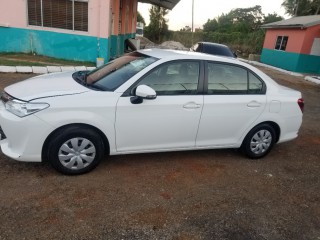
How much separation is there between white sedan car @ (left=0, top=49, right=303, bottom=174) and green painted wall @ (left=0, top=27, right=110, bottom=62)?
7920 mm

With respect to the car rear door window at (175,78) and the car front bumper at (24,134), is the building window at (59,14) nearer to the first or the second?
the car rear door window at (175,78)

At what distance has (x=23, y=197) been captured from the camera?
3.21 m

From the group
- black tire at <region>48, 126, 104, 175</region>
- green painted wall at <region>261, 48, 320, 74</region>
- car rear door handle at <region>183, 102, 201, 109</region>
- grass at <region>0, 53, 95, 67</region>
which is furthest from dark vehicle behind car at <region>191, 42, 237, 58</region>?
black tire at <region>48, 126, 104, 175</region>

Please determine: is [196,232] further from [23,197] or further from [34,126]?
[34,126]

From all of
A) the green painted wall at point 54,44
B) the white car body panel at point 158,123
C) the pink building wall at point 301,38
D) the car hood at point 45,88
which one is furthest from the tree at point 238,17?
Result: the car hood at point 45,88

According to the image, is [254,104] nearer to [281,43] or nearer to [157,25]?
[281,43]

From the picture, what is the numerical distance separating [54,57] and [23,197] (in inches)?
389

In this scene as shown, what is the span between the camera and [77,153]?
11.8 ft

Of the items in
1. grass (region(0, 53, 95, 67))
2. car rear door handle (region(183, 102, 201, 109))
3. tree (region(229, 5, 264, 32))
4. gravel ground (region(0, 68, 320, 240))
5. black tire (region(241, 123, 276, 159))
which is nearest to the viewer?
gravel ground (region(0, 68, 320, 240))

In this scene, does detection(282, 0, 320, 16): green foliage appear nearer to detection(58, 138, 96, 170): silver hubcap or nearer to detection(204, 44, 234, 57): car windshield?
detection(204, 44, 234, 57): car windshield

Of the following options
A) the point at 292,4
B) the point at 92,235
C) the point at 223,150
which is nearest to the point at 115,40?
the point at 223,150

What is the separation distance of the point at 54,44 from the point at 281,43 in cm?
1565

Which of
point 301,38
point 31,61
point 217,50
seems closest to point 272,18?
point 301,38

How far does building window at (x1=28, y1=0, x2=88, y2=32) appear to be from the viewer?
1148 centimetres
